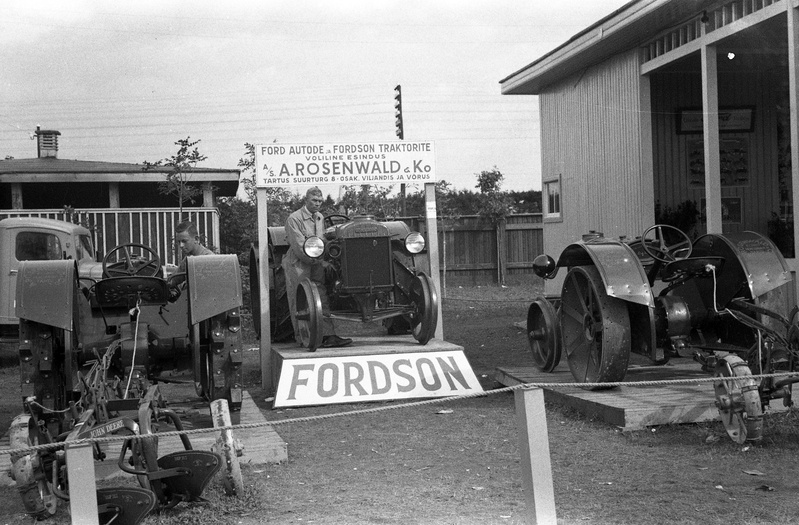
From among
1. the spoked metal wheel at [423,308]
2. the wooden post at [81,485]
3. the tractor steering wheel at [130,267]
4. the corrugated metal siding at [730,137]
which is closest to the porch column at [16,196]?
the spoked metal wheel at [423,308]

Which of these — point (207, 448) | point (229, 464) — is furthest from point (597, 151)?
point (229, 464)

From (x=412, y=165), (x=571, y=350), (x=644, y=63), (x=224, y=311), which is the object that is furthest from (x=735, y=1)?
(x=224, y=311)

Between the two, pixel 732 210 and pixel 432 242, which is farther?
pixel 732 210

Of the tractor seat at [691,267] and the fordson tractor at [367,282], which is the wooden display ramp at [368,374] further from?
the tractor seat at [691,267]

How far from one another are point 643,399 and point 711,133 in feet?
16.2

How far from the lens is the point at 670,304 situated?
7559 millimetres

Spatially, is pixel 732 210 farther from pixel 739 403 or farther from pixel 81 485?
pixel 81 485

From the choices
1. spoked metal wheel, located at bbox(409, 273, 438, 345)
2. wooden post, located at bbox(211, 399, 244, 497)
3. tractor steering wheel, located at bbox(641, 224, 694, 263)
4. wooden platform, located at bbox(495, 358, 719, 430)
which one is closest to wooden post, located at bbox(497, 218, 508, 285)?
spoked metal wheel, located at bbox(409, 273, 438, 345)

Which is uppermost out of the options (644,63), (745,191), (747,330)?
(644,63)

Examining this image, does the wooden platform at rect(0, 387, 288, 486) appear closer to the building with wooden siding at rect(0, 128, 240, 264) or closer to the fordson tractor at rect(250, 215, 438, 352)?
the fordson tractor at rect(250, 215, 438, 352)

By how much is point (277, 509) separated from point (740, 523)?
2307mm

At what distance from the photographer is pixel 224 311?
6715 mm

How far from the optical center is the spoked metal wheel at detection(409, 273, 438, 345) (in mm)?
9352

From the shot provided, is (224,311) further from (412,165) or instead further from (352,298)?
(412,165)
